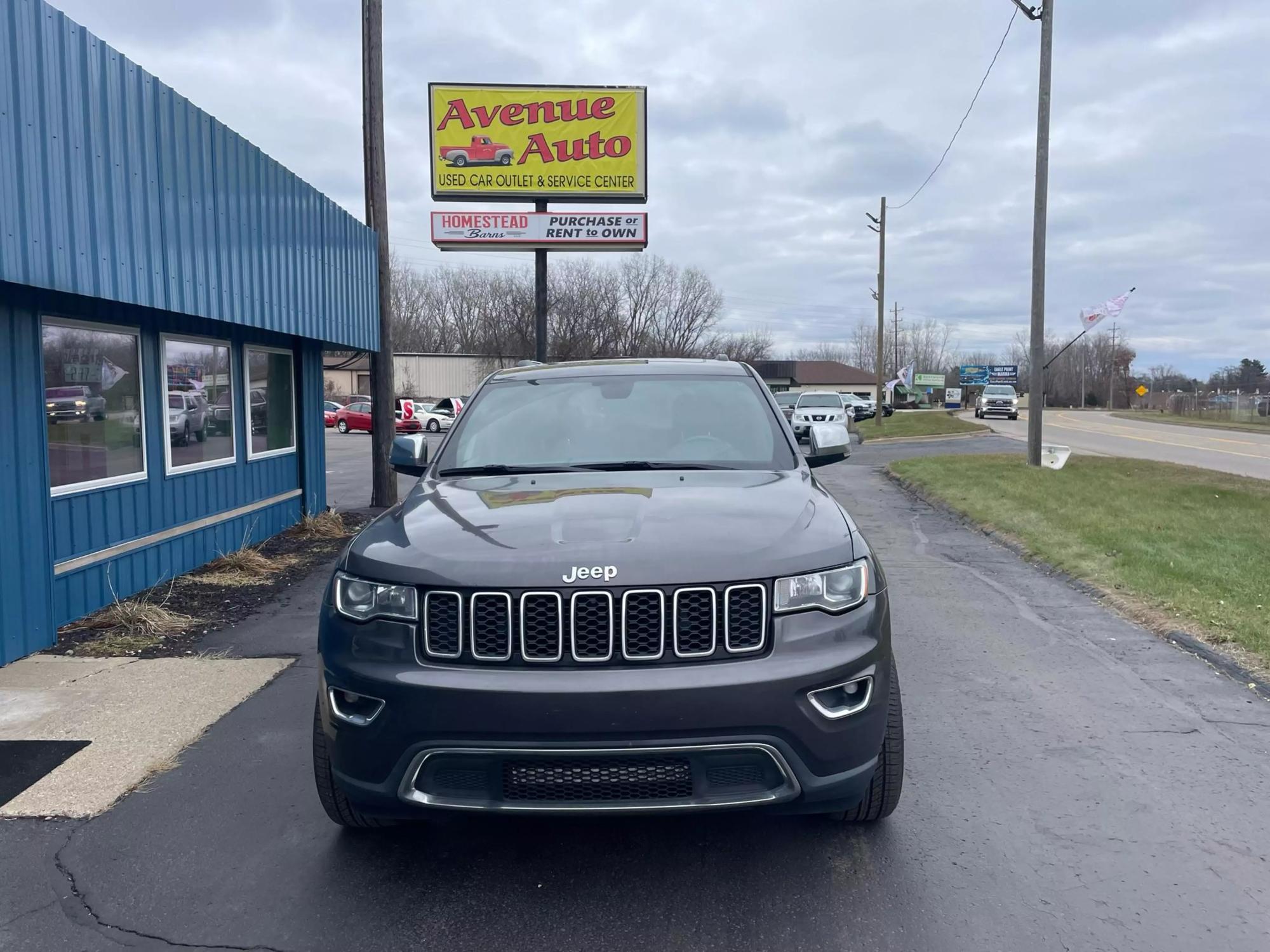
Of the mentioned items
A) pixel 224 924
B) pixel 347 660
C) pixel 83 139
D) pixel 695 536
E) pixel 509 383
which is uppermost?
pixel 83 139

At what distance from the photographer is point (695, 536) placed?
3.08 m

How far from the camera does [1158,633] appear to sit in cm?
652

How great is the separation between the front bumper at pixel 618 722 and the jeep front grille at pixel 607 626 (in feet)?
0.13

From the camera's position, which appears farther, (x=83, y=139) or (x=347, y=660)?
(x=83, y=139)

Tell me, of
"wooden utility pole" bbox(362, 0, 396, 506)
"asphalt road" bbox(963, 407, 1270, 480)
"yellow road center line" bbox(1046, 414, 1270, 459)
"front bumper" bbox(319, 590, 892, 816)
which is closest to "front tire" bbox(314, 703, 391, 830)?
"front bumper" bbox(319, 590, 892, 816)

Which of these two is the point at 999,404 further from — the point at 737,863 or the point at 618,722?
the point at 618,722

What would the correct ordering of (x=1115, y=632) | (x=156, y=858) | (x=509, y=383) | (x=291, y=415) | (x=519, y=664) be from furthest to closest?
(x=291, y=415) < (x=1115, y=632) < (x=509, y=383) < (x=156, y=858) < (x=519, y=664)

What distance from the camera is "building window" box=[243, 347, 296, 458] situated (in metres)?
10.4

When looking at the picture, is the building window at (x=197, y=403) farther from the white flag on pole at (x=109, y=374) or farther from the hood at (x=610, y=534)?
the hood at (x=610, y=534)

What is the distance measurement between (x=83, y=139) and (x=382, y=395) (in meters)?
7.20

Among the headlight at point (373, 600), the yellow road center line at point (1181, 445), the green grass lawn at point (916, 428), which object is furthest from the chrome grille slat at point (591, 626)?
the green grass lawn at point (916, 428)

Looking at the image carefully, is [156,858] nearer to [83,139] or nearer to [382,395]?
[83,139]

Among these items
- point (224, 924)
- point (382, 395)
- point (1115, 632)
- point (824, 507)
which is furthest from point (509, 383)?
point (382, 395)

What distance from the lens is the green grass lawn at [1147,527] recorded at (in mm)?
6949
